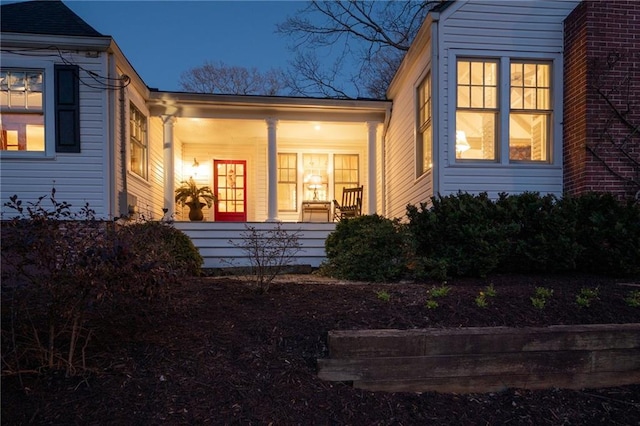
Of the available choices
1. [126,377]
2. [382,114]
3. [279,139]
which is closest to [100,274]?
[126,377]

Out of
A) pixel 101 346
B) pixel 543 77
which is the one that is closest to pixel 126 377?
pixel 101 346

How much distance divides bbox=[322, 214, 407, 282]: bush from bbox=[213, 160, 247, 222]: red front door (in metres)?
5.33

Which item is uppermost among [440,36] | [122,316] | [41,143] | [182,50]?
[182,50]

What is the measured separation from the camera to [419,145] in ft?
24.3

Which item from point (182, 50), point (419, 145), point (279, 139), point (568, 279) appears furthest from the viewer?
point (182, 50)

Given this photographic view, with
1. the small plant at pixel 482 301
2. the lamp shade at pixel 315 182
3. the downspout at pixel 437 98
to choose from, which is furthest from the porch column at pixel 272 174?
the small plant at pixel 482 301

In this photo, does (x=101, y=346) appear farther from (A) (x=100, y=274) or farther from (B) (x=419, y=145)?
(B) (x=419, y=145)

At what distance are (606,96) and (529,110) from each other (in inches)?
39.7

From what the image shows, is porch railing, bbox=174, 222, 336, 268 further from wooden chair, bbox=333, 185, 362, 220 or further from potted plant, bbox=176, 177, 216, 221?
potted plant, bbox=176, 177, 216, 221

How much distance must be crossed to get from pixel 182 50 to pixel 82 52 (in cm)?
2406

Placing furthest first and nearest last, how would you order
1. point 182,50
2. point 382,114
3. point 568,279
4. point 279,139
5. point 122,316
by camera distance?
point 182,50, point 279,139, point 382,114, point 568,279, point 122,316

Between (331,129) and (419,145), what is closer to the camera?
(419,145)

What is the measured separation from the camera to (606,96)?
6.15 meters

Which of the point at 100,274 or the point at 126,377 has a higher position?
the point at 100,274
